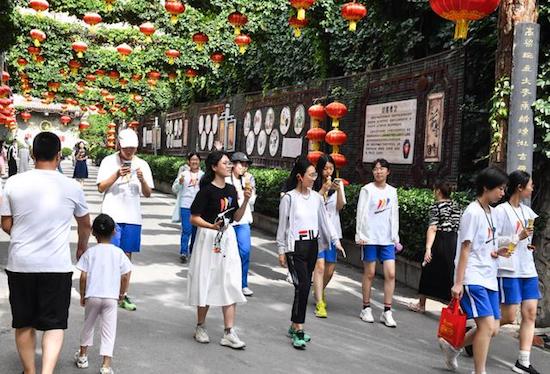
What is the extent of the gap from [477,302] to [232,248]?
2.09 meters

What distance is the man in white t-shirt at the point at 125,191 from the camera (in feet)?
21.9

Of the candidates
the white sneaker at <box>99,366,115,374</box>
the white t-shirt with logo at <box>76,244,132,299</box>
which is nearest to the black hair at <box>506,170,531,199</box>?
the white t-shirt with logo at <box>76,244,132,299</box>

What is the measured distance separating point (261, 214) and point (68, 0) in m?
7.97

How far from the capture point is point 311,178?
6.37 meters

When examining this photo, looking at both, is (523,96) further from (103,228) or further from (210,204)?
(103,228)

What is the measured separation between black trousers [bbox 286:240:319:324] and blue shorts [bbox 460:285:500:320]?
1519mm

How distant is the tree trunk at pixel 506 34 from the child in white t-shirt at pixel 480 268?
7.60 feet

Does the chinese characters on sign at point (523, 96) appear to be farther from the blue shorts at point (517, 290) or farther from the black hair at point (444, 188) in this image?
the blue shorts at point (517, 290)

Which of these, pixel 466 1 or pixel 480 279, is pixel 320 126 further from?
pixel 480 279

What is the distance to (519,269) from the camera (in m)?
5.76

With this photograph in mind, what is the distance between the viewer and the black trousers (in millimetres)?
6047

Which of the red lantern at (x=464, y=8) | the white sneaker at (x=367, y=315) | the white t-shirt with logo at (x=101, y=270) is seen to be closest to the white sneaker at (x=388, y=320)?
the white sneaker at (x=367, y=315)

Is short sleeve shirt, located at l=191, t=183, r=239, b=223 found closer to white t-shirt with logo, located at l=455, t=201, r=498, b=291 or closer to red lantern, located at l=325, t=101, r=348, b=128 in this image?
white t-shirt with logo, located at l=455, t=201, r=498, b=291

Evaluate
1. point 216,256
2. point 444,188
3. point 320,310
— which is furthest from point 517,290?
point 216,256
